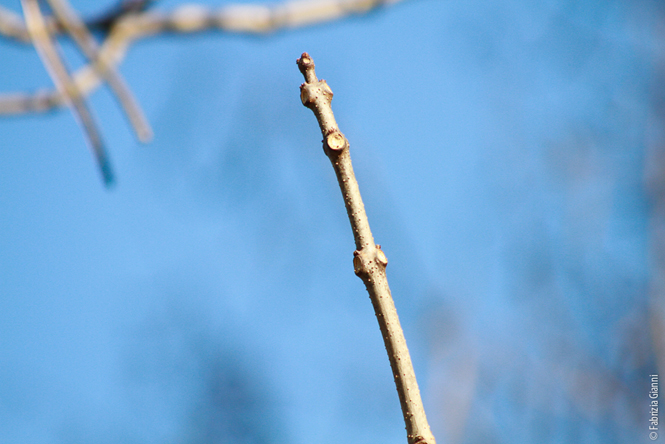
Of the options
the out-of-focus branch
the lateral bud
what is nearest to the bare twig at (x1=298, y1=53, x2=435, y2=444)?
the lateral bud

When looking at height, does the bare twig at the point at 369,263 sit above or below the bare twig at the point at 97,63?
below

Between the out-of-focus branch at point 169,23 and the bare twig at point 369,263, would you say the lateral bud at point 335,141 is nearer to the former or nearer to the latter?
the bare twig at point 369,263

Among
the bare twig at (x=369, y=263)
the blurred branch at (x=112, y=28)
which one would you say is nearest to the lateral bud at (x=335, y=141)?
the bare twig at (x=369, y=263)

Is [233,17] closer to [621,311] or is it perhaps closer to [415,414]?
[415,414]

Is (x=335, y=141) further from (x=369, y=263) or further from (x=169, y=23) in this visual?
(x=169, y=23)

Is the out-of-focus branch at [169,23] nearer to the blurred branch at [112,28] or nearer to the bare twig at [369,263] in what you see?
the blurred branch at [112,28]

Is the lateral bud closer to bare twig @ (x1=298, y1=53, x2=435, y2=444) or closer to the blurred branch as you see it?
bare twig @ (x1=298, y1=53, x2=435, y2=444)

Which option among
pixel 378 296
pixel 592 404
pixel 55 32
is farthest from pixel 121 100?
Result: pixel 592 404

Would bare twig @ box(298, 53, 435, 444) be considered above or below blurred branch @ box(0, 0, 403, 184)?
below
